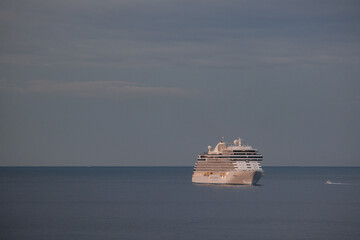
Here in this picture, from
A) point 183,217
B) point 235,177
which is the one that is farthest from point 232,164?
point 183,217

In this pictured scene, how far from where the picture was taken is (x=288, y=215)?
3489 inches

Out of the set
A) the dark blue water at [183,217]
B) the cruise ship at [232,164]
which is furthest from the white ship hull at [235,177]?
the dark blue water at [183,217]

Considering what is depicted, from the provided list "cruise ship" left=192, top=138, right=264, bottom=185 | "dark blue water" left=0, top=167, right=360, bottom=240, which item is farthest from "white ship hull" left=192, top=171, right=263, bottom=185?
"dark blue water" left=0, top=167, right=360, bottom=240

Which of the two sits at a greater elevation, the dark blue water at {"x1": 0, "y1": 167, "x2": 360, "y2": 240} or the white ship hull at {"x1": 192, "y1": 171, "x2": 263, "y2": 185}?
the white ship hull at {"x1": 192, "y1": 171, "x2": 263, "y2": 185}

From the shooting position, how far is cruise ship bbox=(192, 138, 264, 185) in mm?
141250

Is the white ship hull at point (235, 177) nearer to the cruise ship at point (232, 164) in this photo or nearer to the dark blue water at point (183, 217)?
the cruise ship at point (232, 164)

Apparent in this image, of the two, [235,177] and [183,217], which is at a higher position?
[235,177]

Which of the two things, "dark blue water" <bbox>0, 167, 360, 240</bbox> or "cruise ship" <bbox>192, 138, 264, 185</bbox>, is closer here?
"dark blue water" <bbox>0, 167, 360, 240</bbox>

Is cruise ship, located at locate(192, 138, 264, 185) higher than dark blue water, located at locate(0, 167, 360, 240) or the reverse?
higher

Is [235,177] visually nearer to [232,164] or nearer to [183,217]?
[232,164]

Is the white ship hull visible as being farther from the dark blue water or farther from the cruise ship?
the dark blue water

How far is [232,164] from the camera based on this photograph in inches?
5630

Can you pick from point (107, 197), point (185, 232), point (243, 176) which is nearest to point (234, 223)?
point (185, 232)

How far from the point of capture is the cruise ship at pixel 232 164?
463 feet
